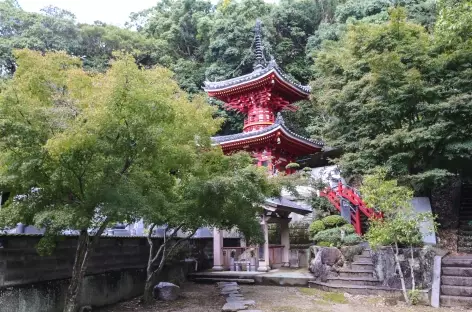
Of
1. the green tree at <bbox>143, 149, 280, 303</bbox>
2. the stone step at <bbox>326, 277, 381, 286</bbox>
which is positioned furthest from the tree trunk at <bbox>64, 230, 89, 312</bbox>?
the stone step at <bbox>326, 277, 381, 286</bbox>

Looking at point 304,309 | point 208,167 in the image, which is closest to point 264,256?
point 304,309

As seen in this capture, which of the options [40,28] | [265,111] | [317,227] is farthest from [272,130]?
[40,28]

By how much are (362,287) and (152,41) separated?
33638 mm

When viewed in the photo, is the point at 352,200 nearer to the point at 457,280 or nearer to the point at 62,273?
the point at 457,280

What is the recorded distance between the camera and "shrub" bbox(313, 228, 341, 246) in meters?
12.9

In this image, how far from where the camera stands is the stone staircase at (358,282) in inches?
427

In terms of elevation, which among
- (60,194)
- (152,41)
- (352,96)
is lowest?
(60,194)

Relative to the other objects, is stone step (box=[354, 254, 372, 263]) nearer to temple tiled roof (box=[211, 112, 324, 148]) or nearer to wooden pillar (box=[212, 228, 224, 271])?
wooden pillar (box=[212, 228, 224, 271])

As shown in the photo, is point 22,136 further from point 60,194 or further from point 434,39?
point 434,39

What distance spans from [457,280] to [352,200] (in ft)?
18.8

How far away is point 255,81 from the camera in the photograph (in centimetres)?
2192

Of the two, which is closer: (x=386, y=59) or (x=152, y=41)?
(x=386, y=59)

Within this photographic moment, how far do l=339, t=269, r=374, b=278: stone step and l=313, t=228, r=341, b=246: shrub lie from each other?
1.13 m

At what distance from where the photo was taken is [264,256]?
14.5 metres
